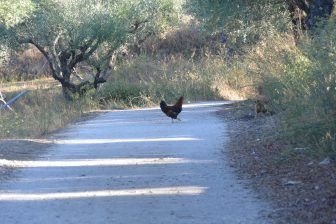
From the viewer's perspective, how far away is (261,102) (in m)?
17.3

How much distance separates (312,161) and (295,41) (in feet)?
24.0

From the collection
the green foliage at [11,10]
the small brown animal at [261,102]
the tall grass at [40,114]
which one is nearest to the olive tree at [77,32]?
the tall grass at [40,114]

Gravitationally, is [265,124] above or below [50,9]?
below

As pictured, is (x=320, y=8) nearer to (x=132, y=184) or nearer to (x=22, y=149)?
(x=22, y=149)

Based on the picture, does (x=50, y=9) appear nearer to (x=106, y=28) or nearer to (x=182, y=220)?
(x=106, y=28)

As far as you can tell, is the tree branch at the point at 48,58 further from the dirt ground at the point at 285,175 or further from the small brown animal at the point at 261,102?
the dirt ground at the point at 285,175

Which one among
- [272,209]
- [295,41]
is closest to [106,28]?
[295,41]

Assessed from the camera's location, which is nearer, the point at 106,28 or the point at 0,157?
the point at 0,157

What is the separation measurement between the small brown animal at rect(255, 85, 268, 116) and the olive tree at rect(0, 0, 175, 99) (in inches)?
497

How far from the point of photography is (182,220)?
26.8 feet

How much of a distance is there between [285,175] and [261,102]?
7.10 metres

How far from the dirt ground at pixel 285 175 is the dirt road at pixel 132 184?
27cm

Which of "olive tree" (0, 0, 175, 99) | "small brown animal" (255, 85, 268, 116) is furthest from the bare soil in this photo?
"olive tree" (0, 0, 175, 99)

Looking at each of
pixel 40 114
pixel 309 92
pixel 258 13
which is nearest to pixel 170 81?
pixel 40 114
